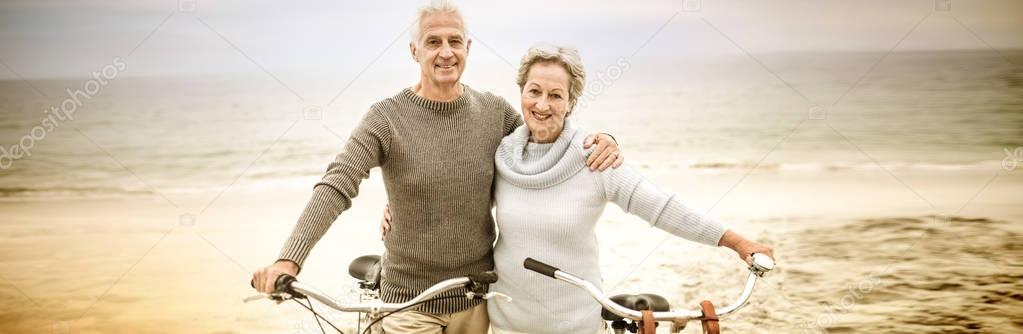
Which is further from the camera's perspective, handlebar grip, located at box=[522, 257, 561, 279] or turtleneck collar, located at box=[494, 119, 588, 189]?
turtleneck collar, located at box=[494, 119, 588, 189]

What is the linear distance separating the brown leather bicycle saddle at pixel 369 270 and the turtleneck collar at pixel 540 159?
488mm

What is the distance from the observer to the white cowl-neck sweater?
2.03m

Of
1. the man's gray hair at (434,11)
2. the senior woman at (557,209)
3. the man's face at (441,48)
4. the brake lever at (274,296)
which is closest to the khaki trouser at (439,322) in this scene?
the senior woman at (557,209)

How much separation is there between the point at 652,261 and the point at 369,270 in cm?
383

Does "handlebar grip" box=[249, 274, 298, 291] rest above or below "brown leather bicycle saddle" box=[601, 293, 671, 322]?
below

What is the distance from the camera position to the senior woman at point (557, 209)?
2.03 meters

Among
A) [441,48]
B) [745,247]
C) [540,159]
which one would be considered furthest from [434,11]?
[745,247]

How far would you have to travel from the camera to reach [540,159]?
6.90ft

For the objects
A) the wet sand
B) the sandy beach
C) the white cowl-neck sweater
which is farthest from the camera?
the sandy beach

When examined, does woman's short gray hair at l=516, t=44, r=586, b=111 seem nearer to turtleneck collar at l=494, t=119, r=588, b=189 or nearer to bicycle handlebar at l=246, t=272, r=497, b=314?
turtleneck collar at l=494, t=119, r=588, b=189

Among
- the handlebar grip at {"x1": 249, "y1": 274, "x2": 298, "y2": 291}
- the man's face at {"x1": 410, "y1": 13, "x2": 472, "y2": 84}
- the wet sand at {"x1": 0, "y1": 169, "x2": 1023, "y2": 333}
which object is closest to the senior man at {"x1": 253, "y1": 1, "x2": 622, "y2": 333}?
the man's face at {"x1": 410, "y1": 13, "x2": 472, "y2": 84}

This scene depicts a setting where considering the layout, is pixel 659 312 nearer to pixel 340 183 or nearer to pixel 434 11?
pixel 340 183

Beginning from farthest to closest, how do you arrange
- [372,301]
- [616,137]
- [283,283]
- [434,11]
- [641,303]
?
[616,137]
[434,11]
[641,303]
[372,301]
[283,283]

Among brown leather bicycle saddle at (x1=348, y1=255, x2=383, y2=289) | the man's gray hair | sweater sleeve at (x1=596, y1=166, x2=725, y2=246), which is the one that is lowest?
brown leather bicycle saddle at (x1=348, y1=255, x2=383, y2=289)
